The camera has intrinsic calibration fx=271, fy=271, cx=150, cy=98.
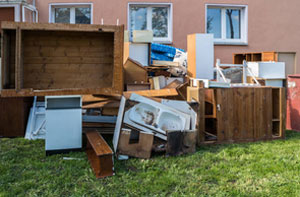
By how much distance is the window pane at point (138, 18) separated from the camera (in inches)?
324

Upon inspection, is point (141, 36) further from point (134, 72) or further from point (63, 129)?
point (63, 129)

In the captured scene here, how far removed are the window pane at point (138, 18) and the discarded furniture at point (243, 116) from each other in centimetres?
467

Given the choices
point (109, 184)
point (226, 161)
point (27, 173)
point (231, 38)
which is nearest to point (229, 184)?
point (226, 161)

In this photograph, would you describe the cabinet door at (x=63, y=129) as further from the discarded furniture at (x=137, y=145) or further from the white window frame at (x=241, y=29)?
the white window frame at (x=241, y=29)

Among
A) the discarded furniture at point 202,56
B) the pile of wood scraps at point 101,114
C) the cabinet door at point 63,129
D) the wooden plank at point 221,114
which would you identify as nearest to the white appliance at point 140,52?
the discarded furniture at point 202,56

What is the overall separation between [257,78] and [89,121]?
3185mm

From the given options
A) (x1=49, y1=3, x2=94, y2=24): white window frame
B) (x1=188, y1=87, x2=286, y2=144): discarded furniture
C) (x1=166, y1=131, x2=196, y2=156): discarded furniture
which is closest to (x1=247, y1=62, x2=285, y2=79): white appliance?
(x1=188, y1=87, x2=286, y2=144): discarded furniture

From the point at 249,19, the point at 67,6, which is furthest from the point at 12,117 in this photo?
the point at 249,19

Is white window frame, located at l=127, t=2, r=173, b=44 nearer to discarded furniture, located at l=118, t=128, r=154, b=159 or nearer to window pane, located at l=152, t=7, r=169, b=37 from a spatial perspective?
window pane, located at l=152, t=7, r=169, b=37

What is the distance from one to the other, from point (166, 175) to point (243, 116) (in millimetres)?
1885

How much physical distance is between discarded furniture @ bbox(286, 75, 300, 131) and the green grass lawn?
147cm

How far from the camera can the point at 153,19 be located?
826cm

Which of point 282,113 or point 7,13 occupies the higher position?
point 7,13

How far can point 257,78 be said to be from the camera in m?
5.12
